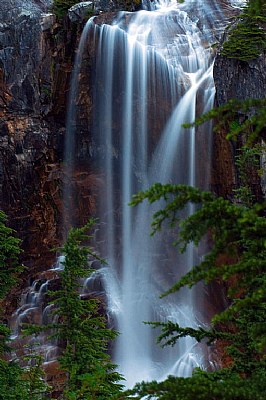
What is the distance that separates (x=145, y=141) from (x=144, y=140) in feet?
0.22

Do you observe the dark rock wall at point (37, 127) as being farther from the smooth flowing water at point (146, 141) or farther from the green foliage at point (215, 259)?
the green foliage at point (215, 259)

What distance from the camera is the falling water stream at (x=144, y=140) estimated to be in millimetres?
15812

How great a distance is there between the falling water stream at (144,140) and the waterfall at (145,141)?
0.04 meters

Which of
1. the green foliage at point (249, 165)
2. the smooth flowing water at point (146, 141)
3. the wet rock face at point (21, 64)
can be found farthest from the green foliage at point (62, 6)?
the green foliage at point (249, 165)

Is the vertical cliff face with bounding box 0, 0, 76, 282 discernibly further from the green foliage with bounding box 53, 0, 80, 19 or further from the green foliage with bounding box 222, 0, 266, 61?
the green foliage with bounding box 222, 0, 266, 61

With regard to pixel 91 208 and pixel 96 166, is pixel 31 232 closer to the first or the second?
pixel 91 208

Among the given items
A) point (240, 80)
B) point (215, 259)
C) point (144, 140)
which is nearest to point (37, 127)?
point (144, 140)

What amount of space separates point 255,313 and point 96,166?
14.2 metres

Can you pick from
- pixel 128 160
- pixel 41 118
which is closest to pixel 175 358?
pixel 128 160

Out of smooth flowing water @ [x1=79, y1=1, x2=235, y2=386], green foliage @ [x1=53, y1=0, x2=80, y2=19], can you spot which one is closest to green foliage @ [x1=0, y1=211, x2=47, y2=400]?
smooth flowing water @ [x1=79, y1=1, x2=235, y2=386]

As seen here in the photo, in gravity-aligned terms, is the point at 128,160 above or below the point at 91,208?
above

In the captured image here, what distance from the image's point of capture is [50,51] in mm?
18188

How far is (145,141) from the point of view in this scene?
701 inches

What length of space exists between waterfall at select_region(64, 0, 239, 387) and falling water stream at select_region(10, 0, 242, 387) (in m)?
0.04
